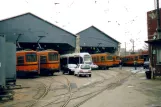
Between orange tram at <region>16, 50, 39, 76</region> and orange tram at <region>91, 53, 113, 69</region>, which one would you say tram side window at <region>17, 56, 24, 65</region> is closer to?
orange tram at <region>16, 50, 39, 76</region>

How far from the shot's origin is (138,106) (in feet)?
40.4

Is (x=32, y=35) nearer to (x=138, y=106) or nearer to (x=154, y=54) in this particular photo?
(x=154, y=54)

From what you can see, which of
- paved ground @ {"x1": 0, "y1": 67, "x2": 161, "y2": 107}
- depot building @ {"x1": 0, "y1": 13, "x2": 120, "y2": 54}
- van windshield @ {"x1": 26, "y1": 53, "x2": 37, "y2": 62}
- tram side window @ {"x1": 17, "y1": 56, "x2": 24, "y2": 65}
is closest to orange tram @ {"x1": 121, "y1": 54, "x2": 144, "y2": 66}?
depot building @ {"x1": 0, "y1": 13, "x2": 120, "y2": 54}

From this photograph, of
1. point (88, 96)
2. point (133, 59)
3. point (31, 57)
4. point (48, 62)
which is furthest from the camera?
point (133, 59)

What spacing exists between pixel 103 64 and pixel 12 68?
3176cm

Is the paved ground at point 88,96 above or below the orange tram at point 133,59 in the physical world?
below

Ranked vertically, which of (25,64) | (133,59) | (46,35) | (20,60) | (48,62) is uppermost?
(46,35)

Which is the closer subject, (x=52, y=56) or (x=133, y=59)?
(x=52, y=56)

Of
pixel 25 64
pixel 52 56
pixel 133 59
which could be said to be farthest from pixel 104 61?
pixel 25 64

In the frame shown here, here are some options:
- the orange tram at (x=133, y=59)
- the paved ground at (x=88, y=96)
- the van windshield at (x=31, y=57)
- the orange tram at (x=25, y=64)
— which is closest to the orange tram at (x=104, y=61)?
the orange tram at (x=133, y=59)

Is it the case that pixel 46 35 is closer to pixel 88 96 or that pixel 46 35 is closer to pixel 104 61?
pixel 104 61

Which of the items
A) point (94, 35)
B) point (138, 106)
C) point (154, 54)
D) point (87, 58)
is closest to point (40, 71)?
point (87, 58)

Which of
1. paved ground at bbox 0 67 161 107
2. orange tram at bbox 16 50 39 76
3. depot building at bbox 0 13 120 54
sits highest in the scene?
depot building at bbox 0 13 120 54

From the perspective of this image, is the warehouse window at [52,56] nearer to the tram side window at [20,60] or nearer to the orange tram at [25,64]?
the orange tram at [25,64]
